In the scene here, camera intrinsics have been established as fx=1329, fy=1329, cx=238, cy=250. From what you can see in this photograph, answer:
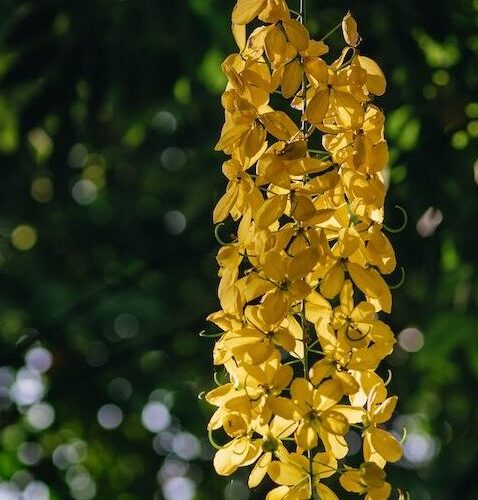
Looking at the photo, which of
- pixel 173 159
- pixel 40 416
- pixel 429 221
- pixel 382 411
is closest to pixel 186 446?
pixel 40 416

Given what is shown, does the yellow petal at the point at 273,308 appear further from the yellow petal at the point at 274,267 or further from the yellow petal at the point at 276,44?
the yellow petal at the point at 276,44

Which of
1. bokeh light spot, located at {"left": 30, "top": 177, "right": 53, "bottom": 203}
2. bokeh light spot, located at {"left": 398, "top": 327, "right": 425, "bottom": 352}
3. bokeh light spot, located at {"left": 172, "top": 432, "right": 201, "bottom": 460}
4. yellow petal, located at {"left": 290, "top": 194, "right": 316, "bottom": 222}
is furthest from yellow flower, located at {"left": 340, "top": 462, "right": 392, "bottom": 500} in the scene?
bokeh light spot, located at {"left": 30, "top": 177, "right": 53, "bottom": 203}

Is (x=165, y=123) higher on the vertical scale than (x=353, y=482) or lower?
lower

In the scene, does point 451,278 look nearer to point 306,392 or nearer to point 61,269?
point 61,269

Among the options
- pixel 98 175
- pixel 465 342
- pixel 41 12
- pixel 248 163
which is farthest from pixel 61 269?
pixel 248 163

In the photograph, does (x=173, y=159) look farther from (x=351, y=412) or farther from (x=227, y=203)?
(x=351, y=412)

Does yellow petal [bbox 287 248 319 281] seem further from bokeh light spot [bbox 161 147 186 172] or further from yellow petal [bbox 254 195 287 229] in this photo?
bokeh light spot [bbox 161 147 186 172]

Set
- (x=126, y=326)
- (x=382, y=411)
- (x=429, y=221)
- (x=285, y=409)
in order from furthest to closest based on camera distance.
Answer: (x=126, y=326) < (x=429, y=221) < (x=382, y=411) < (x=285, y=409)

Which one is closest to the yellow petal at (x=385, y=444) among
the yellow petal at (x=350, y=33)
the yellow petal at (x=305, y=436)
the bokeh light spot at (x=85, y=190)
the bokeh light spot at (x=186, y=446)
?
the yellow petal at (x=305, y=436)
